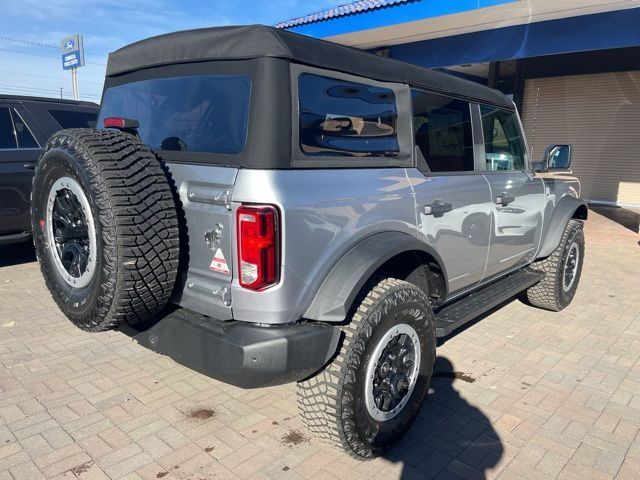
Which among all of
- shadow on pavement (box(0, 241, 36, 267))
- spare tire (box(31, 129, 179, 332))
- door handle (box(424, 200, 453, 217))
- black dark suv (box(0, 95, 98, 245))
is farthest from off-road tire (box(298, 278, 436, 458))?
shadow on pavement (box(0, 241, 36, 267))

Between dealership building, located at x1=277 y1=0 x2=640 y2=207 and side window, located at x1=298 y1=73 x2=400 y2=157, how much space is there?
6.18 meters

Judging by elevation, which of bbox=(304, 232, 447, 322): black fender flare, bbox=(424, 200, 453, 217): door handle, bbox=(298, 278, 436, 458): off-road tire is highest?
bbox=(424, 200, 453, 217): door handle

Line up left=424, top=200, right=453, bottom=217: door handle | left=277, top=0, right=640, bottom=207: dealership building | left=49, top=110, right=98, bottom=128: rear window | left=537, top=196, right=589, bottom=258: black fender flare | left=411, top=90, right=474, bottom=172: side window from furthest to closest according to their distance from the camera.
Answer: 1. left=277, top=0, right=640, bottom=207: dealership building
2. left=49, top=110, right=98, bottom=128: rear window
3. left=537, top=196, right=589, bottom=258: black fender flare
4. left=411, top=90, right=474, bottom=172: side window
5. left=424, top=200, right=453, bottom=217: door handle

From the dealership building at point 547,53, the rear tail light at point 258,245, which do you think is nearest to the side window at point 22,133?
the rear tail light at point 258,245

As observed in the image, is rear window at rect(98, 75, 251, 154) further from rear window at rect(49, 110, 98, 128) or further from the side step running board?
rear window at rect(49, 110, 98, 128)

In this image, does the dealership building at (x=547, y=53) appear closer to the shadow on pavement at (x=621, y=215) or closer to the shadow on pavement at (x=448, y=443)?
the shadow on pavement at (x=621, y=215)

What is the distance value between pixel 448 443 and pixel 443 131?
197cm

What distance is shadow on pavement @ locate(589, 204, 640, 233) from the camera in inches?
404

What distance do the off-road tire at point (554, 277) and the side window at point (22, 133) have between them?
595cm

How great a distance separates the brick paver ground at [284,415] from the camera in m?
2.57

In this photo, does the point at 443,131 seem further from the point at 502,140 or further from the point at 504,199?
the point at 502,140

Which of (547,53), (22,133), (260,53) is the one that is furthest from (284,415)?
(547,53)

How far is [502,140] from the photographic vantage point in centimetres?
404

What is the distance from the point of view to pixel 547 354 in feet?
13.1
